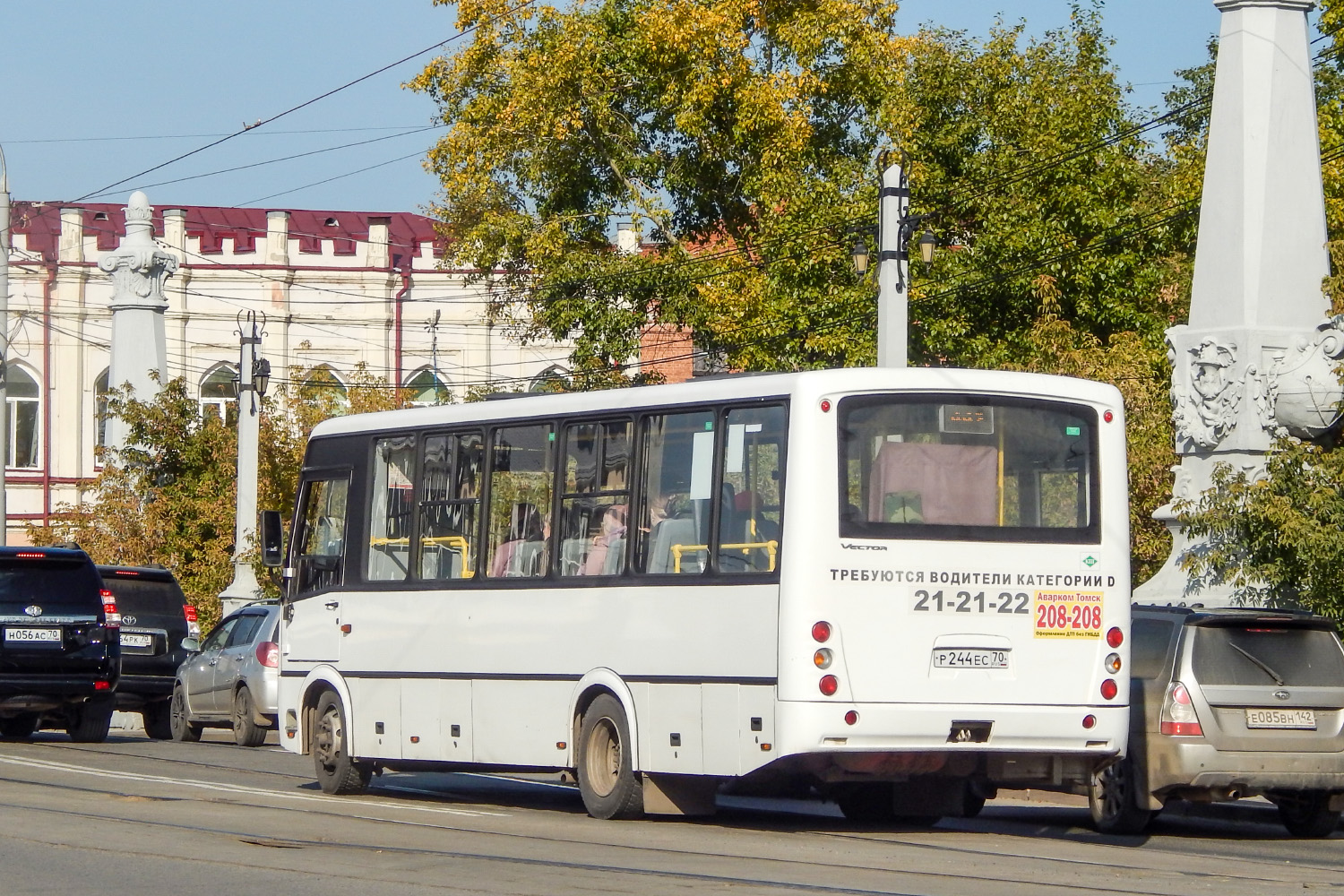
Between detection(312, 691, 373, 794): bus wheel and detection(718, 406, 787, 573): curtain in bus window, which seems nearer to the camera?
detection(718, 406, 787, 573): curtain in bus window

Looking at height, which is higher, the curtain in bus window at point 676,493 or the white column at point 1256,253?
the white column at point 1256,253

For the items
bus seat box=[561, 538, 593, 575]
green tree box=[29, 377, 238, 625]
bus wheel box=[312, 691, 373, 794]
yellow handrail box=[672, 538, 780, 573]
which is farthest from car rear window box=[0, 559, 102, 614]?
green tree box=[29, 377, 238, 625]

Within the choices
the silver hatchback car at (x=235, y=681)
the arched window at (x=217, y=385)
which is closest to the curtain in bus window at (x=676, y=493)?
the silver hatchback car at (x=235, y=681)

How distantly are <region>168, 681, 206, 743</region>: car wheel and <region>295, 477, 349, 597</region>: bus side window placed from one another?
28.1 ft

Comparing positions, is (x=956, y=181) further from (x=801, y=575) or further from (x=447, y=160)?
(x=801, y=575)

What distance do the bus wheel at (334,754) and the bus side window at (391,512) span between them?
115 cm

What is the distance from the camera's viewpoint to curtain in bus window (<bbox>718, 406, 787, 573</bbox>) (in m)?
12.4

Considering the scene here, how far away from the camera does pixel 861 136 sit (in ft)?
124

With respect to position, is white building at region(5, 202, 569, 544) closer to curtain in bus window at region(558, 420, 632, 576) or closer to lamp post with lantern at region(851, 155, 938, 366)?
lamp post with lantern at region(851, 155, 938, 366)

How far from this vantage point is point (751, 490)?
12656mm

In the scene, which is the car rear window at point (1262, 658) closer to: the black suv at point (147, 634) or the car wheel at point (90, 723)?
the car wheel at point (90, 723)

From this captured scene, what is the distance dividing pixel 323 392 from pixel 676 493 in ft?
119

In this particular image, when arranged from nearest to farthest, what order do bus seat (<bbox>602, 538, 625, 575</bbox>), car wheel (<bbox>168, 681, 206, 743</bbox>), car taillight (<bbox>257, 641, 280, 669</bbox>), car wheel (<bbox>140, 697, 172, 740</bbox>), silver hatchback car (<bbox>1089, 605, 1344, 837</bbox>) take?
silver hatchback car (<bbox>1089, 605, 1344, 837</bbox>) → bus seat (<bbox>602, 538, 625, 575</bbox>) → car taillight (<bbox>257, 641, 280, 669</bbox>) → car wheel (<bbox>168, 681, 206, 743</bbox>) → car wheel (<bbox>140, 697, 172, 740</bbox>)

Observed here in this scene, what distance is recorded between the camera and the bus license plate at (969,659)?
488 inches
